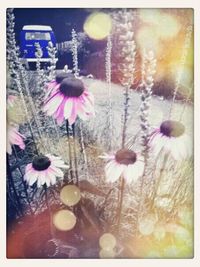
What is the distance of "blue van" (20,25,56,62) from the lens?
6.55ft

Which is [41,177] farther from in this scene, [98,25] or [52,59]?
[98,25]

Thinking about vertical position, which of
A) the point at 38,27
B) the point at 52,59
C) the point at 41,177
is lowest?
the point at 41,177

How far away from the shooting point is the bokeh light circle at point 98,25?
6.55ft

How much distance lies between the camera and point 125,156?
6.59 ft

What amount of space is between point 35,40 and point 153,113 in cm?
58

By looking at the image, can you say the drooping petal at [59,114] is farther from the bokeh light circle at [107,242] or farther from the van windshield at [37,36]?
the bokeh light circle at [107,242]

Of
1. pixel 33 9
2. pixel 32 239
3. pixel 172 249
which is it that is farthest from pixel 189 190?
pixel 33 9

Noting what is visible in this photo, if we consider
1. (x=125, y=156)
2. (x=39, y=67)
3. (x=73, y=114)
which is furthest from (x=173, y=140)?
(x=39, y=67)

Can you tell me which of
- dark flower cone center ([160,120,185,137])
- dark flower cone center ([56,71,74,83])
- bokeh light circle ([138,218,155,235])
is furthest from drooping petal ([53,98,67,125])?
bokeh light circle ([138,218,155,235])

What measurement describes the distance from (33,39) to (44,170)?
55 cm

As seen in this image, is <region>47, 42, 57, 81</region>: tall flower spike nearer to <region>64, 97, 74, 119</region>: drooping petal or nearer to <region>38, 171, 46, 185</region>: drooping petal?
<region>64, 97, 74, 119</region>: drooping petal

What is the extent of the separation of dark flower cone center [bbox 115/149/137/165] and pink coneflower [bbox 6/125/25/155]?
41 centimetres
